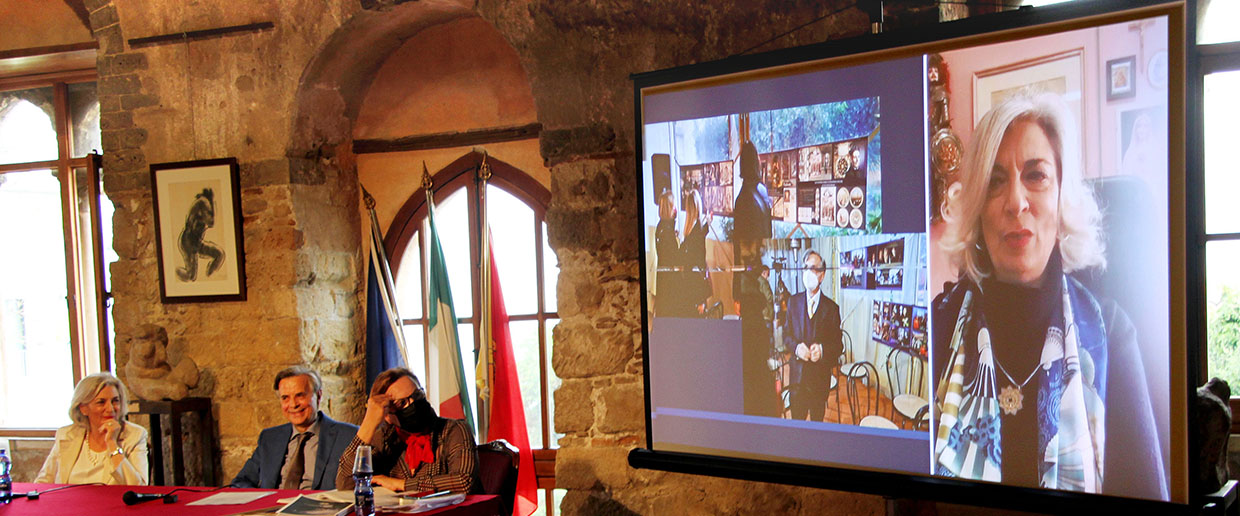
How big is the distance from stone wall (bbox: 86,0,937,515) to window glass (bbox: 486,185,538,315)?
83 cm

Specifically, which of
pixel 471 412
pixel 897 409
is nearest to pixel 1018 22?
pixel 897 409

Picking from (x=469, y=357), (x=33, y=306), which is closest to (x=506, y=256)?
(x=469, y=357)

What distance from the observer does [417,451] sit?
3.53 metres

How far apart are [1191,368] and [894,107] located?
1095 millimetres

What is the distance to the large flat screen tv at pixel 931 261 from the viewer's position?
2.61 m

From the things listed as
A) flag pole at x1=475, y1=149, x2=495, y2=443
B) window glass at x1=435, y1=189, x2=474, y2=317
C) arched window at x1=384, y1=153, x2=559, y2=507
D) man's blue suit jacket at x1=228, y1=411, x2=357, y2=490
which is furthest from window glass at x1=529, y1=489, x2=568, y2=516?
man's blue suit jacket at x1=228, y1=411, x2=357, y2=490

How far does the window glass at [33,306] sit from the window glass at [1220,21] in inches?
246

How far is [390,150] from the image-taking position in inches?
210

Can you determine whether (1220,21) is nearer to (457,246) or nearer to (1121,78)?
(1121,78)

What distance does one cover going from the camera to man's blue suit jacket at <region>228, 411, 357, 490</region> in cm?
378

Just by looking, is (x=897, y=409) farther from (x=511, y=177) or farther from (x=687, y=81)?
(x=511, y=177)

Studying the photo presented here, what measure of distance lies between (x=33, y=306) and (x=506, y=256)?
321 centimetres

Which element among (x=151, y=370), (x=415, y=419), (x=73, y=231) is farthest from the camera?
(x=73, y=231)

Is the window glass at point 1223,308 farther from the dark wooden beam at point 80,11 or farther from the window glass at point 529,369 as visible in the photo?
the dark wooden beam at point 80,11
